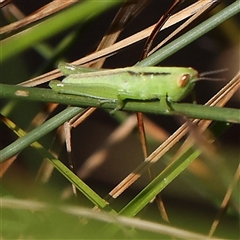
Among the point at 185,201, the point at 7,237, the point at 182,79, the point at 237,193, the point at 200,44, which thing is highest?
the point at 200,44

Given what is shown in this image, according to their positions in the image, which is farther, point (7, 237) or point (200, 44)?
point (200, 44)

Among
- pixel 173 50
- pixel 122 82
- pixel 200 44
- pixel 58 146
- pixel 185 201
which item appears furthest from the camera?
pixel 200 44

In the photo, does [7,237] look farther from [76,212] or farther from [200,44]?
[200,44]

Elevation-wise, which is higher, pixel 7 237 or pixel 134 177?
pixel 134 177

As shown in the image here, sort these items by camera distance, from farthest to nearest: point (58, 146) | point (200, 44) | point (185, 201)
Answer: point (200, 44), point (185, 201), point (58, 146)

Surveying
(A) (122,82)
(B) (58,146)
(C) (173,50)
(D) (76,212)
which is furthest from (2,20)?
(D) (76,212)

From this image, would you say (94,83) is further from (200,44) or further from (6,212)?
(200,44)

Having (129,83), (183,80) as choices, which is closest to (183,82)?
(183,80)

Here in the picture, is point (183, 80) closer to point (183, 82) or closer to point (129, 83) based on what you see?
point (183, 82)
